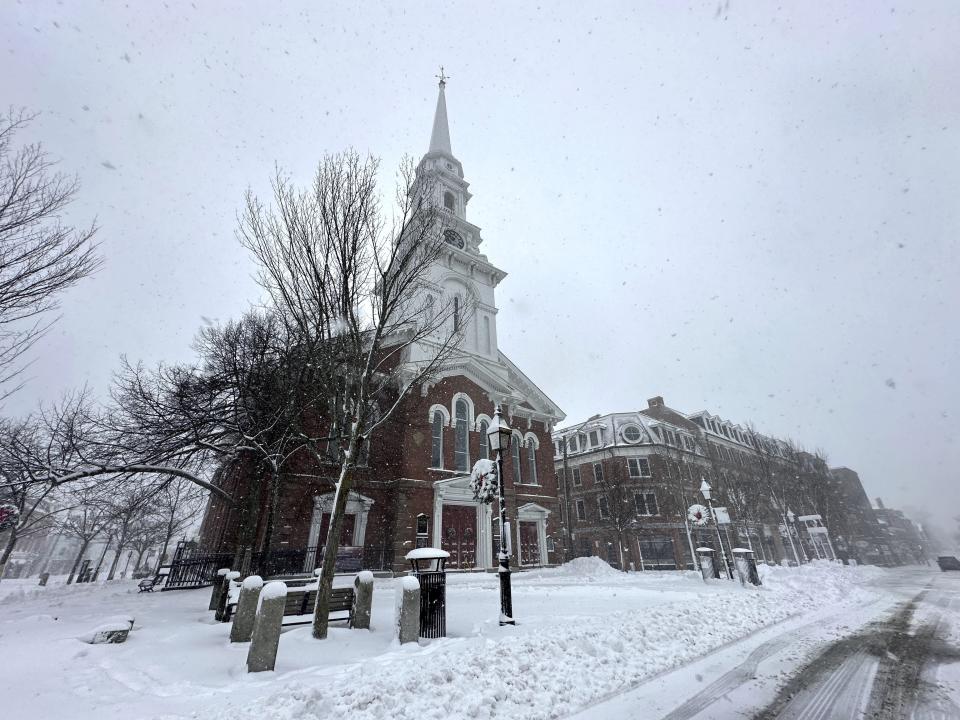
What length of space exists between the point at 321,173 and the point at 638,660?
10.4 meters

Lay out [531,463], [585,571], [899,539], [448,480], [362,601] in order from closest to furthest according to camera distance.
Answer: [362,601] → [585,571] → [448,480] → [531,463] → [899,539]

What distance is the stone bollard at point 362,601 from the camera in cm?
712

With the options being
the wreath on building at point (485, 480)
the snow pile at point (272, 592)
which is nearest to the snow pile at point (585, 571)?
the wreath on building at point (485, 480)

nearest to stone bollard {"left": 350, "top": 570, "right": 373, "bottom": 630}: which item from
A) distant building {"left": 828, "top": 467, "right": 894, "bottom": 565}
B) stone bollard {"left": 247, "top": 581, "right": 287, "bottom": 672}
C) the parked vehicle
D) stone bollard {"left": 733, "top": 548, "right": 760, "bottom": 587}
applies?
stone bollard {"left": 247, "top": 581, "right": 287, "bottom": 672}

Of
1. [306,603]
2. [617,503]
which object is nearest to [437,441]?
[306,603]

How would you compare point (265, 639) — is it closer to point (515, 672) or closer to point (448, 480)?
point (515, 672)

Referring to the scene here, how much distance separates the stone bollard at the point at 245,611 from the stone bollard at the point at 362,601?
5.33 feet

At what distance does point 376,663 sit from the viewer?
5207mm

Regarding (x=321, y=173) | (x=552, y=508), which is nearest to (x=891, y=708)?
(x=321, y=173)

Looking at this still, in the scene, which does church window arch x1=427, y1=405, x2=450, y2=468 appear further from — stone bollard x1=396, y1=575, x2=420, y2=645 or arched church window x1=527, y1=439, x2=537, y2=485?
stone bollard x1=396, y1=575, x2=420, y2=645

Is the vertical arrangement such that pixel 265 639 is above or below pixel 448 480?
below

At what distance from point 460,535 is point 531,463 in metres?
6.68

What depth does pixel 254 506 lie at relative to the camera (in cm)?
1214

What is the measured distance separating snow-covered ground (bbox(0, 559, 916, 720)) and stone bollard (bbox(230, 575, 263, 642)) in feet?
0.72
